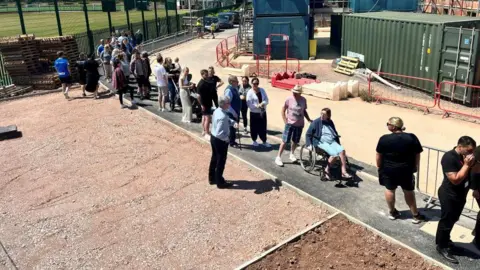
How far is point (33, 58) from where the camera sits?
663 inches

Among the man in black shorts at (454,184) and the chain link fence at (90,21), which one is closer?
the man in black shorts at (454,184)

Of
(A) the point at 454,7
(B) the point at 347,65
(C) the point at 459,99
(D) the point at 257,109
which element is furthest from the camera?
(A) the point at 454,7

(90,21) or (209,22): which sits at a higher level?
(209,22)

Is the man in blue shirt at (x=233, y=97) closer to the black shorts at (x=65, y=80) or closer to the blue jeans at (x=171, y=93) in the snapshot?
the blue jeans at (x=171, y=93)

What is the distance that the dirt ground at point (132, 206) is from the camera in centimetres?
650

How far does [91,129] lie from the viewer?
12.2 meters

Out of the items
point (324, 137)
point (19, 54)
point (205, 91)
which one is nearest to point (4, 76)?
point (19, 54)

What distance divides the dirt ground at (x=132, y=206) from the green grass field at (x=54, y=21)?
2903cm

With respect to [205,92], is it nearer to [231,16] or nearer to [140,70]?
[140,70]

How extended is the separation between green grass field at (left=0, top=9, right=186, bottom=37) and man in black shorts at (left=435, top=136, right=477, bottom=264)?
35879mm

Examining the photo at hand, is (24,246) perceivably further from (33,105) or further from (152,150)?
(33,105)

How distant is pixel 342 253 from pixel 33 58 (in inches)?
574

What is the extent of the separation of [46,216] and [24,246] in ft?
3.01

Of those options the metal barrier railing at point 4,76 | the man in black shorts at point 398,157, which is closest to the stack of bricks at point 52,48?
the metal barrier railing at point 4,76
